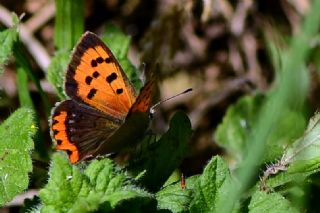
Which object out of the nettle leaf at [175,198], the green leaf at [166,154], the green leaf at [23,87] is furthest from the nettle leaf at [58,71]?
the nettle leaf at [175,198]

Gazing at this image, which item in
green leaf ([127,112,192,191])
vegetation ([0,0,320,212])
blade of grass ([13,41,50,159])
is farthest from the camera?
blade of grass ([13,41,50,159])

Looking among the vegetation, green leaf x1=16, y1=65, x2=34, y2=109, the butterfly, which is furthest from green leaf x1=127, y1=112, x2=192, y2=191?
green leaf x1=16, y1=65, x2=34, y2=109

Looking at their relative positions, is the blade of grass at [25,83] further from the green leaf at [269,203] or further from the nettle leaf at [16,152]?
the green leaf at [269,203]

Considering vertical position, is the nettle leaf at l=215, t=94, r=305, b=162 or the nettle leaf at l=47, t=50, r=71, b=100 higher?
the nettle leaf at l=47, t=50, r=71, b=100

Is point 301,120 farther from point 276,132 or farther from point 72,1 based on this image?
point 72,1

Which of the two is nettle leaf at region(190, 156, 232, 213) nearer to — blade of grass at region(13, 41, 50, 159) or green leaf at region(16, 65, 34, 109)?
blade of grass at region(13, 41, 50, 159)
